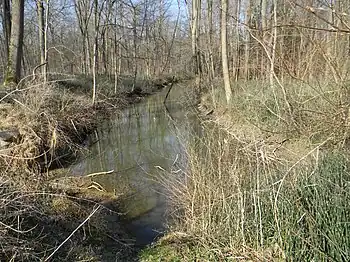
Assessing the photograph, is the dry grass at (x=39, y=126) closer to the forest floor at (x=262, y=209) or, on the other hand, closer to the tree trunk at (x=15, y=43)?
the tree trunk at (x=15, y=43)

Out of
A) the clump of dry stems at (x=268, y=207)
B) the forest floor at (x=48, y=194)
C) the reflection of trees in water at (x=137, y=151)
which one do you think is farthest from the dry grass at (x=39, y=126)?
the clump of dry stems at (x=268, y=207)

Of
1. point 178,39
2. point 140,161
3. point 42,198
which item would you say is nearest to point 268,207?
point 42,198

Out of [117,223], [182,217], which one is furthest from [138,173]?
[182,217]

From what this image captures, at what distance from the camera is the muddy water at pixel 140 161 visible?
20.2 ft

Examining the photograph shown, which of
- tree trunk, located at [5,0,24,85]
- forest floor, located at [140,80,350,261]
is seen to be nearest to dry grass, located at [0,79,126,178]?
tree trunk, located at [5,0,24,85]

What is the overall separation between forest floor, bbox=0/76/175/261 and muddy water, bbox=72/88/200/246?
0.37m

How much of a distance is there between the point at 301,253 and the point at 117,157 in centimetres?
754

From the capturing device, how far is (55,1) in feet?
85.5

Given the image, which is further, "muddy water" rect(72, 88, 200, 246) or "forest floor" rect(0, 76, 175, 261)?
"muddy water" rect(72, 88, 200, 246)

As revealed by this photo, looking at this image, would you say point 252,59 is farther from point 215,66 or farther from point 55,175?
point 55,175

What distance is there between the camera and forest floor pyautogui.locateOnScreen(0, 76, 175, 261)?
13.1 ft

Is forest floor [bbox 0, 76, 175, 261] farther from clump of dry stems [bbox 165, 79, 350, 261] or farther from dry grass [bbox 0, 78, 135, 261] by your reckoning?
clump of dry stems [bbox 165, 79, 350, 261]

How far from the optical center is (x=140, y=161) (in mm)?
9688

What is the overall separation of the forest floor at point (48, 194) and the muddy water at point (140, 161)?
37cm
